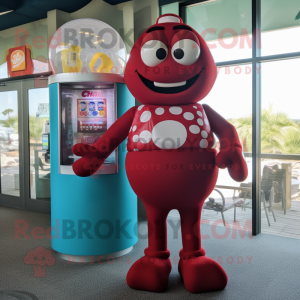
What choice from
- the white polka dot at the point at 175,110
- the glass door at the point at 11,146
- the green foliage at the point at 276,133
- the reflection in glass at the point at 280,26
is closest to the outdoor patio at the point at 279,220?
the green foliage at the point at 276,133

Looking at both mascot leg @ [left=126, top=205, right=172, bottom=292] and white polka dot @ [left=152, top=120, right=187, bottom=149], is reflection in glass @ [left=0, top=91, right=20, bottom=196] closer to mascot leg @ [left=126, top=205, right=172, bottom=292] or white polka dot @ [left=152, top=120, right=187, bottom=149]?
mascot leg @ [left=126, top=205, right=172, bottom=292]

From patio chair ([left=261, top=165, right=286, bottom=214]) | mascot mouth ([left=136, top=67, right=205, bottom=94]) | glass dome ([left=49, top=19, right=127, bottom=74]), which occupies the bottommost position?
patio chair ([left=261, top=165, right=286, bottom=214])

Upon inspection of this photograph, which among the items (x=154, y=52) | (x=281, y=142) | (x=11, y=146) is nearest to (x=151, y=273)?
(x=154, y=52)

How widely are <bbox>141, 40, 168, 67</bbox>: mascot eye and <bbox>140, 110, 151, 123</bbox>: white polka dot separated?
0.35 meters

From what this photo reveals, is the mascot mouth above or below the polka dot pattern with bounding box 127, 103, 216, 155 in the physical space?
above

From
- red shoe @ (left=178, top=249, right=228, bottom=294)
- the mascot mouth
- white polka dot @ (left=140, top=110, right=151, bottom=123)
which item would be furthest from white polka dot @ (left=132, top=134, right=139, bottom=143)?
red shoe @ (left=178, top=249, right=228, bottom=294)

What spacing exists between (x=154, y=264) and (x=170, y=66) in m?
1.50

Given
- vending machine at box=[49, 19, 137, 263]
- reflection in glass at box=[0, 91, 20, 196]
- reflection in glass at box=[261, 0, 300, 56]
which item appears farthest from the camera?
reflection in glass at box=[0, 91, 20, 196]

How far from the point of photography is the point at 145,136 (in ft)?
8.01

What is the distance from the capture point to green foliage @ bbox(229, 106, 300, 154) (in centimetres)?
385

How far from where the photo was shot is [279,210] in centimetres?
397

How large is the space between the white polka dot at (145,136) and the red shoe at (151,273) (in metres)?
0.90

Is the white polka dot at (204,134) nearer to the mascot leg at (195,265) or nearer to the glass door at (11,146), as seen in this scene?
the mascot leg at (195,265)

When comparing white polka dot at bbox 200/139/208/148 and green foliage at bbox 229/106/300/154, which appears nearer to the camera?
white polka dot at bbox 200/139/208/148
